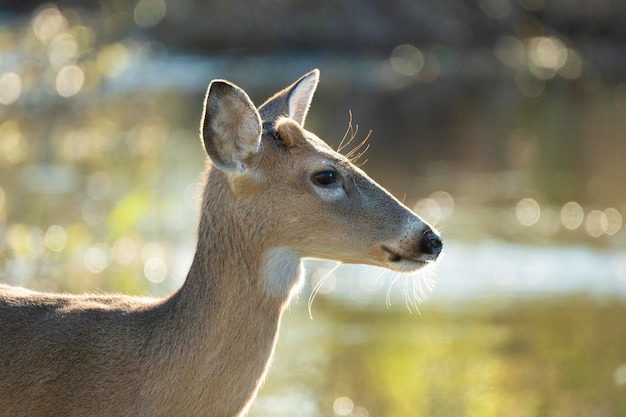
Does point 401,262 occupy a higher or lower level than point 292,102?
lower

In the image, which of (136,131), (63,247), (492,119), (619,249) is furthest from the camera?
(492,119)

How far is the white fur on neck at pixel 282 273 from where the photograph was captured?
7.27 metres

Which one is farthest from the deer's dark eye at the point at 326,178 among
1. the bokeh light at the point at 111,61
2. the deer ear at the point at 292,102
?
the bokeh light at the point at 111,61

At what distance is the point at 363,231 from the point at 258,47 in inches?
1231

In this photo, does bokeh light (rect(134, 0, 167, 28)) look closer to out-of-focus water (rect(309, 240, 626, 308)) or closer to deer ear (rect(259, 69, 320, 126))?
out-of-focus water (rect(309, 240, 626, 308))

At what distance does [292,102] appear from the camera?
8180 mm

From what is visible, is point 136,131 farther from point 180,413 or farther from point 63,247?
point 180,413

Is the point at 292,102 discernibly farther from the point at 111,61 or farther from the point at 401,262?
the point at 111,61

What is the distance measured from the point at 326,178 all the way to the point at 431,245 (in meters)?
0.70

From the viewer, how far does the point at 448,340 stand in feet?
41.4

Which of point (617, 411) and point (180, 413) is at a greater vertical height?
point (617, 411)

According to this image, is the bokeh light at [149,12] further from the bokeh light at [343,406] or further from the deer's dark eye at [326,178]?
the deer's dark eye at [326,178]

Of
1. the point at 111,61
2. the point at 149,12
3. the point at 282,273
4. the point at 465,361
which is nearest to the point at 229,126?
the point at 282,273

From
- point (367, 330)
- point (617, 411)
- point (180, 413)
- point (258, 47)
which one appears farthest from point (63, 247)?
point (258, 47)
